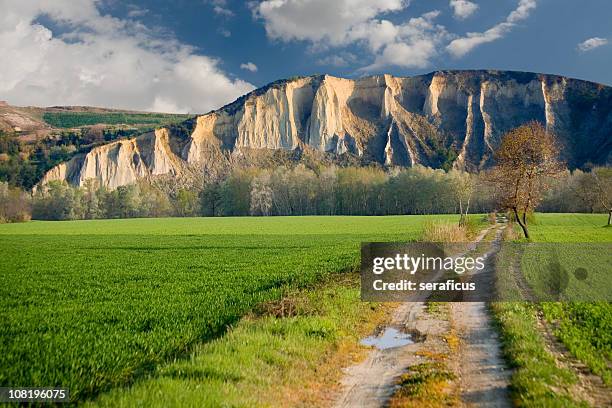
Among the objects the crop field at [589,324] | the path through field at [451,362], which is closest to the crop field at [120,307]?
the path through field at [451,362]

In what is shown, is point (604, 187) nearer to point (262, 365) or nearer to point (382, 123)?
point (262, 365)

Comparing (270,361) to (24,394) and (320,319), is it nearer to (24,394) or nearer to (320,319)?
(320,319)

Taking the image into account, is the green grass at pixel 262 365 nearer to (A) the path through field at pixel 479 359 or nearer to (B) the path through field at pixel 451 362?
(B) the path through field at pixel 451 362

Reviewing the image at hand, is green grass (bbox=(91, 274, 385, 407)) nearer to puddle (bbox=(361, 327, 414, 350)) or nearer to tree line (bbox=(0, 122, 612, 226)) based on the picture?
puddle (bbox=(361, 327, 414, 350))

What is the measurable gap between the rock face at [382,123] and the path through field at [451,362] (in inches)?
6257

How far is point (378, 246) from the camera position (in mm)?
32125

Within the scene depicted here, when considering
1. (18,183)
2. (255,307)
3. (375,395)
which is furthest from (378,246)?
(18,183)

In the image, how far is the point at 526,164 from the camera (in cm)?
3409

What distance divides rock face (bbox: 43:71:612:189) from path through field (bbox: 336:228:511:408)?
15893cm

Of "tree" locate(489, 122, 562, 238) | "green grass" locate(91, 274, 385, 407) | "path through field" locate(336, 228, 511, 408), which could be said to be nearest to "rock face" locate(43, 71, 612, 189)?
"tree" locate(489, 122, 562, 238)

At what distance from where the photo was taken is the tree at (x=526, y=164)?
3347cm

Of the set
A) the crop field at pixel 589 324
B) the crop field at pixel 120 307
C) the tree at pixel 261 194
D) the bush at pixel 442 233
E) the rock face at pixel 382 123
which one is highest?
the rock face at pixel 382 123

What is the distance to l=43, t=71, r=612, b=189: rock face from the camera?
525 ft

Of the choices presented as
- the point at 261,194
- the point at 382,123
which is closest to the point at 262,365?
the point at 261,194
